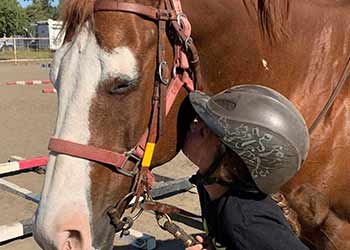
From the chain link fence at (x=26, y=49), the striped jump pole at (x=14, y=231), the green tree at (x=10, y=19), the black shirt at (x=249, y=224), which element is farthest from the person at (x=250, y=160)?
the green tree at (x=10, y=19)

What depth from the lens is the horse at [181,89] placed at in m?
1.83

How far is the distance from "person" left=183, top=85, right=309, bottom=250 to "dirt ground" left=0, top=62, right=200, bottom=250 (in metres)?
2.45

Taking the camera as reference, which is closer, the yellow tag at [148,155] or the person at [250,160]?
the person at [250,160]

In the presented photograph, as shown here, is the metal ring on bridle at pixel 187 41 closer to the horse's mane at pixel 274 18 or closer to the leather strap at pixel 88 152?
the horse's mane at pixel 274 18

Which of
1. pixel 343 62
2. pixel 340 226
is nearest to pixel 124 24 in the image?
pixel 343 62

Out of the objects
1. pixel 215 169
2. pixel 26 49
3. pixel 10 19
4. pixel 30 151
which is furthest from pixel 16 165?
pixel 10 19

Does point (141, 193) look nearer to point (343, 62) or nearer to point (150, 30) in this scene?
point (150, 30)

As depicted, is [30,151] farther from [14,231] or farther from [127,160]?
[127,160]

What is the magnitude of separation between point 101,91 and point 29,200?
388cm

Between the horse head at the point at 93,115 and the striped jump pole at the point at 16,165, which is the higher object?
the horse head at the point at 93,115

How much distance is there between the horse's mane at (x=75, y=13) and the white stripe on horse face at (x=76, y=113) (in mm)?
77

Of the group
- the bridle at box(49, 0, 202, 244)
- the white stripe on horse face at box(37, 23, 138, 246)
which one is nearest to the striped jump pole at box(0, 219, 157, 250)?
the bridle at box(49, 0, 202, 244)

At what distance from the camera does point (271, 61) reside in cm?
229

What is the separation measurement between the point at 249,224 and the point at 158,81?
684 millimetres
